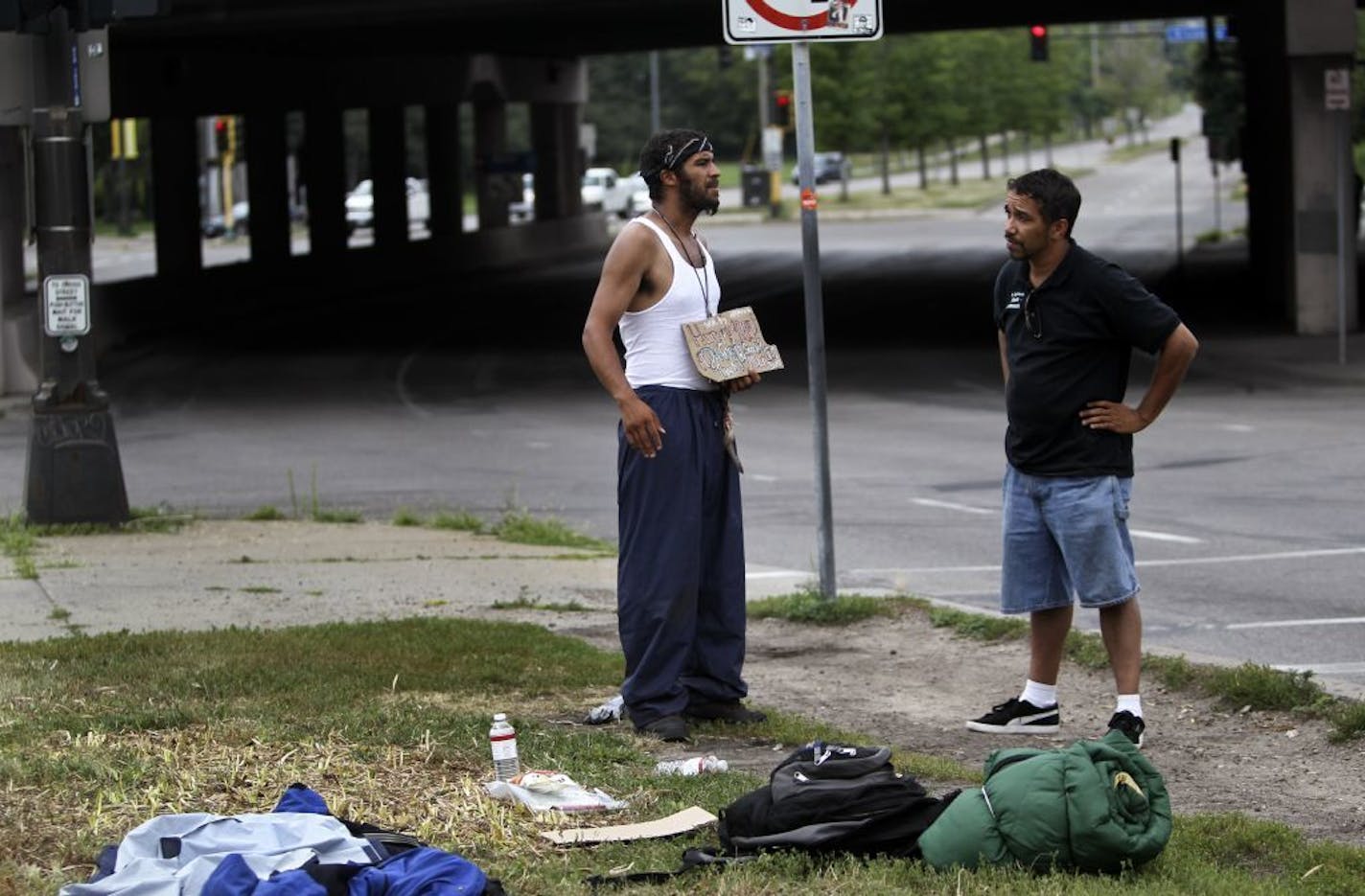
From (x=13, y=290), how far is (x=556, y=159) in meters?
30.3

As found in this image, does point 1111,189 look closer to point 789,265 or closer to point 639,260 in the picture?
point 789,265

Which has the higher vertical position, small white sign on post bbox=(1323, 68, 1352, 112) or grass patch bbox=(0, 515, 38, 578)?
small white sign on post bbox=(1323, 68, 1352, 112)

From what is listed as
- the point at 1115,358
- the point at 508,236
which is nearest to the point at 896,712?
the point at 1115,358

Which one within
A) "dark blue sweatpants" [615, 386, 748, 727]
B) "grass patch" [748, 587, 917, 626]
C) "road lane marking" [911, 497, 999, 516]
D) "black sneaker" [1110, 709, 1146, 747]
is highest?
"dark blue sweatpants" [615, 386, 748, 727]

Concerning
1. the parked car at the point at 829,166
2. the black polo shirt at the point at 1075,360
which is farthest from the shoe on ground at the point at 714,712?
the parked car at the point at 829,166

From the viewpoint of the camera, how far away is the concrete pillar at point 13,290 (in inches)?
987

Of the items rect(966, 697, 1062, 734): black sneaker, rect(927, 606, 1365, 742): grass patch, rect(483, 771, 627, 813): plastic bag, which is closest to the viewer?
rect(483, 771, 627, 813): plastic bag

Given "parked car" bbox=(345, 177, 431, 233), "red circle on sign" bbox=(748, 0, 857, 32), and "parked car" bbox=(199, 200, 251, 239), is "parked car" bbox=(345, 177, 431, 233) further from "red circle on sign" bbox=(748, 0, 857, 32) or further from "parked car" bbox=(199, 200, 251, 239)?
"red circle on sign" bbox=(748, 0, 857, 32)

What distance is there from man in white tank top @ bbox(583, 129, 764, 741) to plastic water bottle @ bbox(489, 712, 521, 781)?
3.09 feet

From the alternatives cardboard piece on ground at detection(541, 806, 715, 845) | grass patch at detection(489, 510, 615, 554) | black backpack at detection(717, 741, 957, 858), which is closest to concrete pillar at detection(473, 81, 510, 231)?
grass patch at detection(489, 510, 615, 554)

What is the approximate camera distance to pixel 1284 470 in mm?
15945

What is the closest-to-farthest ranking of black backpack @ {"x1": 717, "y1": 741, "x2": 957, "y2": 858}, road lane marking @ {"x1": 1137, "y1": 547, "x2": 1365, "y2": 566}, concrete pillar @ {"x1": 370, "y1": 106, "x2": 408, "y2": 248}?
black backpack @ {"x1": 717, "y1": 741, "x2": 957, "y2": 858}, road lane marking @ {"x1": 1137, "y1": 547, "x2": 1365, "y2": 566}, concrete pillar @ {"x1": 370, "y1": 106, "x2": 408, "y2": 248}

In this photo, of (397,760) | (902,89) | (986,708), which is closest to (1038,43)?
(902,89)

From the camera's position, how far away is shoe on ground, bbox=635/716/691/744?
23.3 feet
